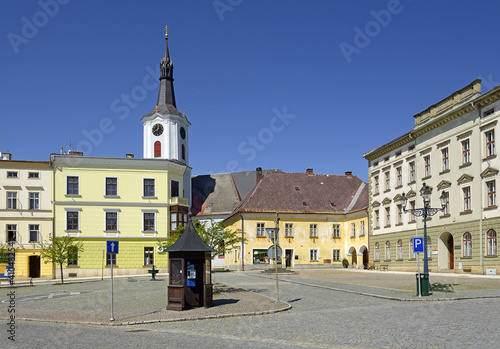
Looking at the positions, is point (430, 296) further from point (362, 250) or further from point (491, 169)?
point (362, 250)

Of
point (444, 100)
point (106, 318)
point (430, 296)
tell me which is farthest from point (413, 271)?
point (106, 318)

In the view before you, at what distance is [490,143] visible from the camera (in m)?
35.2

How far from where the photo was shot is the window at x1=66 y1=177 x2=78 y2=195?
5112cm

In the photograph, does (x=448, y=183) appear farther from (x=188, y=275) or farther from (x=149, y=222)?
(x=188, y=275)

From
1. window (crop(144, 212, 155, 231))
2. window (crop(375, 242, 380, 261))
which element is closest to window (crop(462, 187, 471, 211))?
window (crop(375, 242, 380, 261))

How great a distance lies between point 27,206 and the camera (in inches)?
1969

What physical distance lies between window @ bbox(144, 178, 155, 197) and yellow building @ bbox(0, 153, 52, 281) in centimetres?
826

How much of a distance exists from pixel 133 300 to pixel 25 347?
1040 centimetres

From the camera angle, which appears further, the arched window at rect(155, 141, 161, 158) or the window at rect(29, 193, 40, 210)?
the arched window at rect(155, 141, 161, 158)

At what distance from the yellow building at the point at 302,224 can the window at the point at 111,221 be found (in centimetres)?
1254

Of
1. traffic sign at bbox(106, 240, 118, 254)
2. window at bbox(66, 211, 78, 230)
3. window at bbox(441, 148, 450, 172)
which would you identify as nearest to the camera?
traffic sign at bbox(106, 240, 118, 254)

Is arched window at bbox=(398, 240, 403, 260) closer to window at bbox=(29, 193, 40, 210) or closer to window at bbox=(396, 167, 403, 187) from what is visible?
window at bbox=(396, 167, 403, 187)

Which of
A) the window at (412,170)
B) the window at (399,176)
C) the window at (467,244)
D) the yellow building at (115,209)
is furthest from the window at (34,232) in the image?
the window at (467,244)

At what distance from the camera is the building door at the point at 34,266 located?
4973 cm
